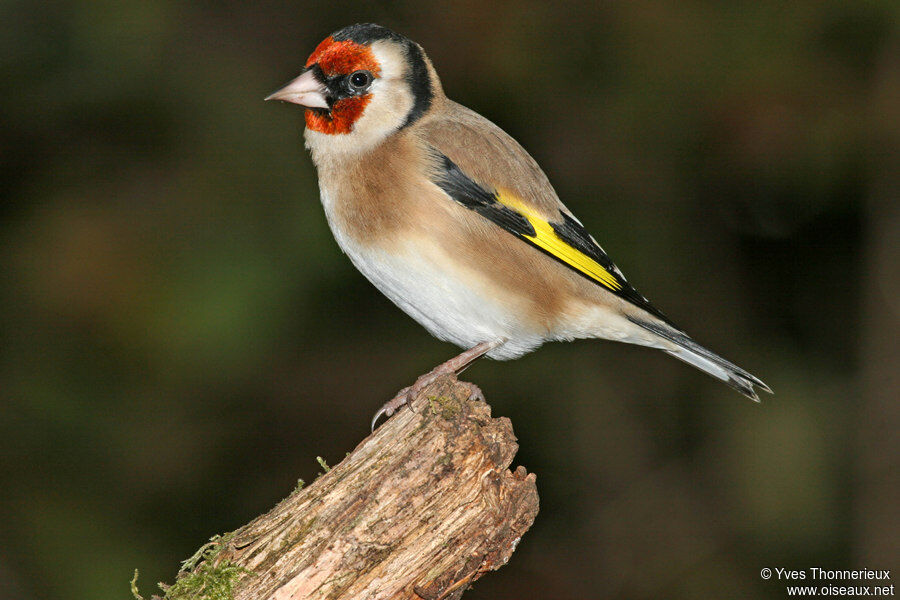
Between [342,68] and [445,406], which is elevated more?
[342,68]

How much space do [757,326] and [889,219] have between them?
1098 millimetres

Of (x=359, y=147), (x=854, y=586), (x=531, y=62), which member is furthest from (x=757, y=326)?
(x=359, y=147)

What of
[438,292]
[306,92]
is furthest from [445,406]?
[306,92]

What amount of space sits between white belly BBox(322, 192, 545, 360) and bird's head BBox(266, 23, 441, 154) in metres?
0.34

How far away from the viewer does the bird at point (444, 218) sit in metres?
3.80

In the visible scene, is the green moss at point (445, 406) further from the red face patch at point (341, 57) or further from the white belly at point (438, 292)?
the red face patch at point (341, 57)

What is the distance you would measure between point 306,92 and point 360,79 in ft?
0.80

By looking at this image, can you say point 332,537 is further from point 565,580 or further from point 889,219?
point 889,219

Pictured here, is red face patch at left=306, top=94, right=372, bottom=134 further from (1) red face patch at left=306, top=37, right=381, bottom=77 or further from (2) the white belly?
(2) the white belly

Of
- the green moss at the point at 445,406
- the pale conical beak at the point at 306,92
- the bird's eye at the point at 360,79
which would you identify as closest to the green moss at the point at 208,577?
the green moss at the point at 445,406

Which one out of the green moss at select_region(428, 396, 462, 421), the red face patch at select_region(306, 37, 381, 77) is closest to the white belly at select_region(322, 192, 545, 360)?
the red face patch at select_region(306, 37, 381, 77)

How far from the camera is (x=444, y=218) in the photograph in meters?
3.82

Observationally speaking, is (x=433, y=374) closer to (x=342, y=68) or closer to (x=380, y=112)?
(x=380, y=112)

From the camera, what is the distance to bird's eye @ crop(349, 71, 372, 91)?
13.2ft
